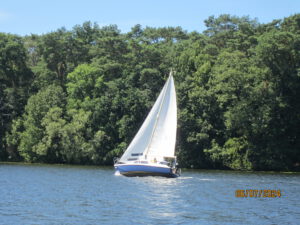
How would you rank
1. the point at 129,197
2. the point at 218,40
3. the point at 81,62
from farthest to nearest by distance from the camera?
the point at 81,62 → the point at 218,40 → the point at 129,197

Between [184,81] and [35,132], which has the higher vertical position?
[184,81]

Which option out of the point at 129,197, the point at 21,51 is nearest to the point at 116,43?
the point at 21,51

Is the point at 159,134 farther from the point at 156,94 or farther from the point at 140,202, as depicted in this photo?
the point at 156,94

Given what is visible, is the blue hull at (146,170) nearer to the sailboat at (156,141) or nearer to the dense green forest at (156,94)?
the sailboat at (156,141)

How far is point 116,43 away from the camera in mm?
98375

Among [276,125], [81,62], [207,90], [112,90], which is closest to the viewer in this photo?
[276,125]

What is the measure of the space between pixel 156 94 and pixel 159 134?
28177 millimetres

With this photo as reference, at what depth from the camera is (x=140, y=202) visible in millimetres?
36125

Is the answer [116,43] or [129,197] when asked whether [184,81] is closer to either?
[116,43]

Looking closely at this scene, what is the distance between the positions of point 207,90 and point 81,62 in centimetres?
3208

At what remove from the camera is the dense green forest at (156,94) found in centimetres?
7394
